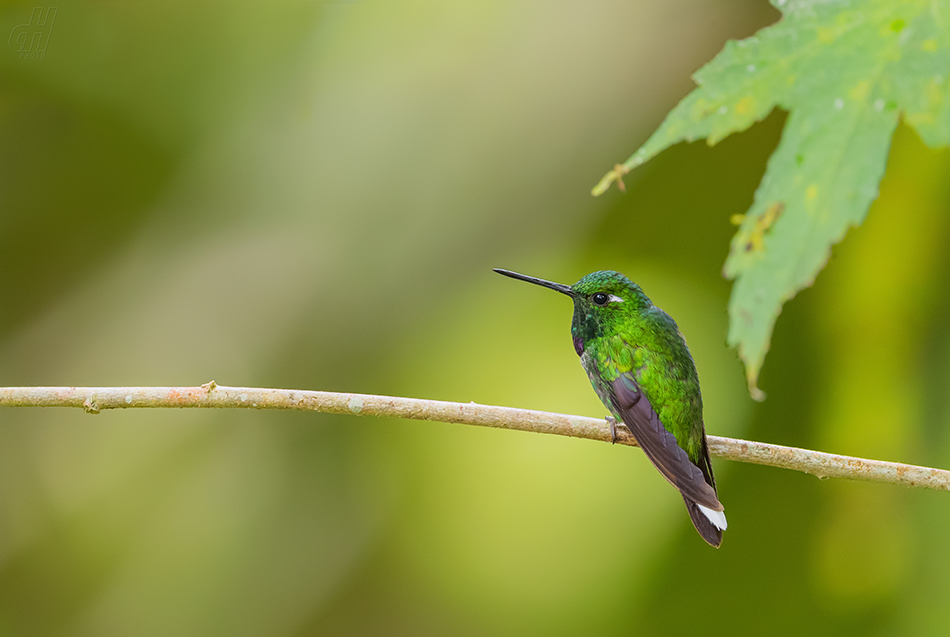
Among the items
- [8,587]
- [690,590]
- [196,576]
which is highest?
[690,590]

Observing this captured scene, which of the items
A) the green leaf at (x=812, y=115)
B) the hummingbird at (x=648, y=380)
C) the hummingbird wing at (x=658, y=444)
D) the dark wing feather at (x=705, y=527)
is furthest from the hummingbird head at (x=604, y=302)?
the green leaf at (x=812, y=115)

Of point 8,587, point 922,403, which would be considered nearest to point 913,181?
point 922,403

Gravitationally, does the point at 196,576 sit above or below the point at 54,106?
below

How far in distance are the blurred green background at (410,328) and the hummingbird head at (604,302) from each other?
130cm

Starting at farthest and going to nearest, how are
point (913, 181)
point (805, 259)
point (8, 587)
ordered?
point (8, 587) → point (913, 181) → point (805, 259)

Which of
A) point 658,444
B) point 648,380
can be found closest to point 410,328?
point 648,380

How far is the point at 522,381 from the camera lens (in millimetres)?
3408

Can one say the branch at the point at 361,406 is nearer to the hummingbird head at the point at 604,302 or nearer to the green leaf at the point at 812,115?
the hummingbird head at the point at 604,302

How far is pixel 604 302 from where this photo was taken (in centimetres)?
202

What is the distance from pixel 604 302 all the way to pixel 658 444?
0.49 m

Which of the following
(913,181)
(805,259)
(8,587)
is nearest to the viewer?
(805,259)

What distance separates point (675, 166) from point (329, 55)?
1.86 m

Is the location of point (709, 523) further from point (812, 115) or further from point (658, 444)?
point (812, 115)

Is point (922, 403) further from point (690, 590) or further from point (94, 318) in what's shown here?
point (94, 318)
